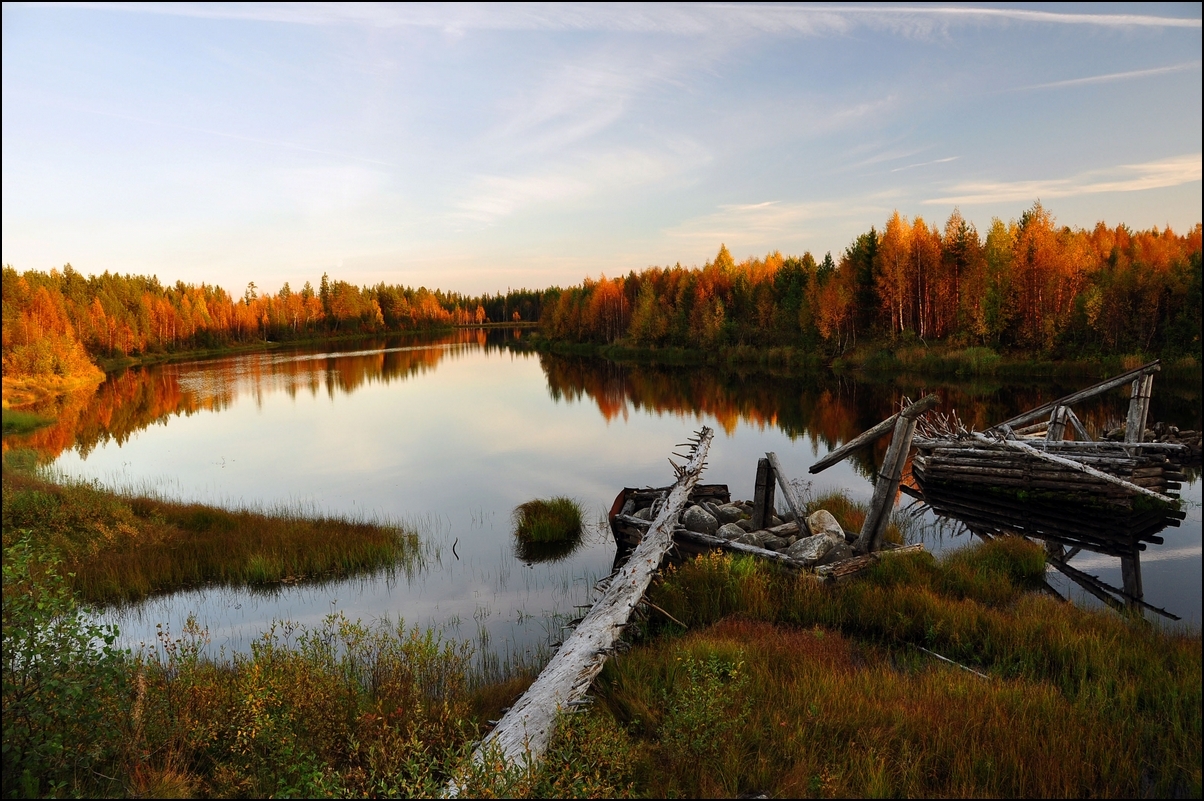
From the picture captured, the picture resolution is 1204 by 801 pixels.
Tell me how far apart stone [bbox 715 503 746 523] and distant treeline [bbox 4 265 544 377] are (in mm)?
12291

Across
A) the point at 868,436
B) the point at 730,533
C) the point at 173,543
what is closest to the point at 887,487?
the point at 868,436

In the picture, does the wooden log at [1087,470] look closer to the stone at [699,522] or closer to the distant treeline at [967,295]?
the stone at [699,522]

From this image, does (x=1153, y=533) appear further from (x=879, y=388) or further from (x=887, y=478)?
(x=879, y=388)

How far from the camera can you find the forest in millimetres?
39094

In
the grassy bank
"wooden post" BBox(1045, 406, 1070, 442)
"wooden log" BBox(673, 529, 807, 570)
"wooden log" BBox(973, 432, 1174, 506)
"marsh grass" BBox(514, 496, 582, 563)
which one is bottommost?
"marsh grass" BBox(514, 496, 582, 563)

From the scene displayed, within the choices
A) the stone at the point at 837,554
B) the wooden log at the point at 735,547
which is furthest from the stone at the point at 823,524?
the wooden log at the point at 735,547

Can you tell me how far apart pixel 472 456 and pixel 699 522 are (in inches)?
679

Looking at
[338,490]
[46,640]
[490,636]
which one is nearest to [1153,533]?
[490,636]

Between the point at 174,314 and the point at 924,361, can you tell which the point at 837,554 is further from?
the point at 174,314

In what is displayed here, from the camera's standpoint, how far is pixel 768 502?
13.9 meters

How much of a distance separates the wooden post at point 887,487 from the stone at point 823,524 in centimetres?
63

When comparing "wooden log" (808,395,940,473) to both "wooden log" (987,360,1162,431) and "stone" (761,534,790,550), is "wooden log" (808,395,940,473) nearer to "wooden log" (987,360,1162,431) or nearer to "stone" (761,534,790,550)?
"stone" (761,534,790,550)

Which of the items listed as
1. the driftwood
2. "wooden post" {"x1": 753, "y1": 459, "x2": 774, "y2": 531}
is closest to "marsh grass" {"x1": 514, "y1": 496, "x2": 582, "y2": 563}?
"wooden post" {"x1": 753, "y1": 459, "x2": 774, "y2": 531}

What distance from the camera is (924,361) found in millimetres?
50219
